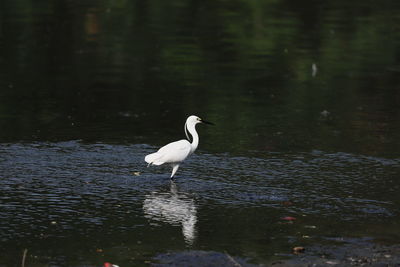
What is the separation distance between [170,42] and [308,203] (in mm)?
13965

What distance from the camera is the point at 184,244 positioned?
9.60m

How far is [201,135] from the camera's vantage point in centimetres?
1532

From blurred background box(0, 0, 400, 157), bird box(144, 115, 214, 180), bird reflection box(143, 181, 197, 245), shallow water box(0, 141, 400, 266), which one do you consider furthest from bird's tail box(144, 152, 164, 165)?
blurred background box(0, 0, 400, 157)

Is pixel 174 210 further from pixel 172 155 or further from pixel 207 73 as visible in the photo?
pixel 207 73

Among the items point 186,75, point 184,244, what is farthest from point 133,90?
point 184,244

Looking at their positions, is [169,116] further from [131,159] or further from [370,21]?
[370,21]

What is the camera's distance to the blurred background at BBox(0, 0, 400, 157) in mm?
15430

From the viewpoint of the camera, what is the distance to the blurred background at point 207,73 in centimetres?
1543

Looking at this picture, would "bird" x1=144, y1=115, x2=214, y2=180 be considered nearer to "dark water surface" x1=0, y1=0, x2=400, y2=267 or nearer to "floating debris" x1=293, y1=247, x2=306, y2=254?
"dark water surface" x1=0, y1=0, x2=400, y2=267

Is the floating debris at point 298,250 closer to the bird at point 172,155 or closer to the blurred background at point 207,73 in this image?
the bird at point 172,155

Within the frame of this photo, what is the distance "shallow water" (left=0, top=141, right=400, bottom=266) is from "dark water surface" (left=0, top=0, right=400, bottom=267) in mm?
31

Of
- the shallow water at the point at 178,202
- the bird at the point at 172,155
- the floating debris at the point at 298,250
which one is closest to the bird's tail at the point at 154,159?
the bird at the point at 172,155

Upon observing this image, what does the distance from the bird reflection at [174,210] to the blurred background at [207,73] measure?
8.74ft

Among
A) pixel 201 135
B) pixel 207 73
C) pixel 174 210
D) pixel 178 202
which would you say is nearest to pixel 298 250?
pixel 174 210
